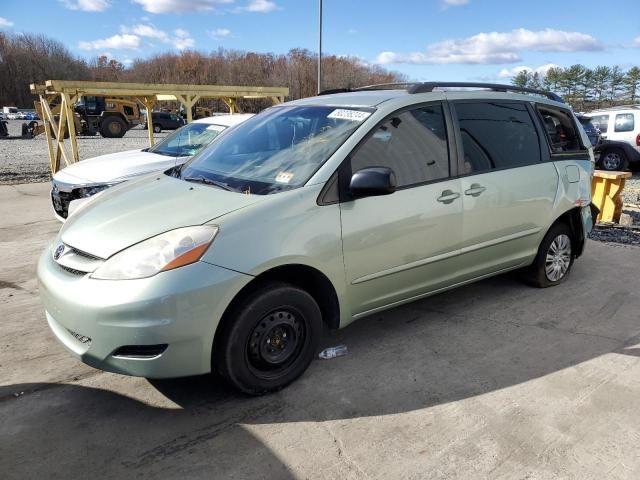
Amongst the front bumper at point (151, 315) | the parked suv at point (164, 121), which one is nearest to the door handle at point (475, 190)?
the front bumper at point (151, 315)

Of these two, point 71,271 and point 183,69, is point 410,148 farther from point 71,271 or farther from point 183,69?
point 183,69

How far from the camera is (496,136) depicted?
4066 mm

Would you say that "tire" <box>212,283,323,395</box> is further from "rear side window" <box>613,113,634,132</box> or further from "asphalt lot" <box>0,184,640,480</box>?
"rear side window" <box>613,113,634,132</box>

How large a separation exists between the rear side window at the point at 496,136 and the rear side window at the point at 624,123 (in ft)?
37.2

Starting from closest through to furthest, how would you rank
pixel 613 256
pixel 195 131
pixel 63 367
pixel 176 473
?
1. pixel 176 473
2. pixel 63 367
3. pixel 613 256
4. pixel 195 131

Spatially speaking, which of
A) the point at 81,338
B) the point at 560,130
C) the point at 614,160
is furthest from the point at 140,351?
the point at 614,160

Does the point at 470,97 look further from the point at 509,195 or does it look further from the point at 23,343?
the point at 23,343

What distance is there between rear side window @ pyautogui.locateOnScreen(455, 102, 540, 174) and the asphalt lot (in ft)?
4.23

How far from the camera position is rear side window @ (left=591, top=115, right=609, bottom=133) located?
1402 cm

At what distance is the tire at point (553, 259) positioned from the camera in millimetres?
4566

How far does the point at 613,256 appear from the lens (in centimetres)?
596

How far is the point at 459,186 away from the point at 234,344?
6.62 ft

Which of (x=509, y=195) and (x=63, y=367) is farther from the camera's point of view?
(x=509, y=195)

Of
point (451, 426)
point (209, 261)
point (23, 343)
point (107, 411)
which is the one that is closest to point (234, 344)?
point (209, 261)
